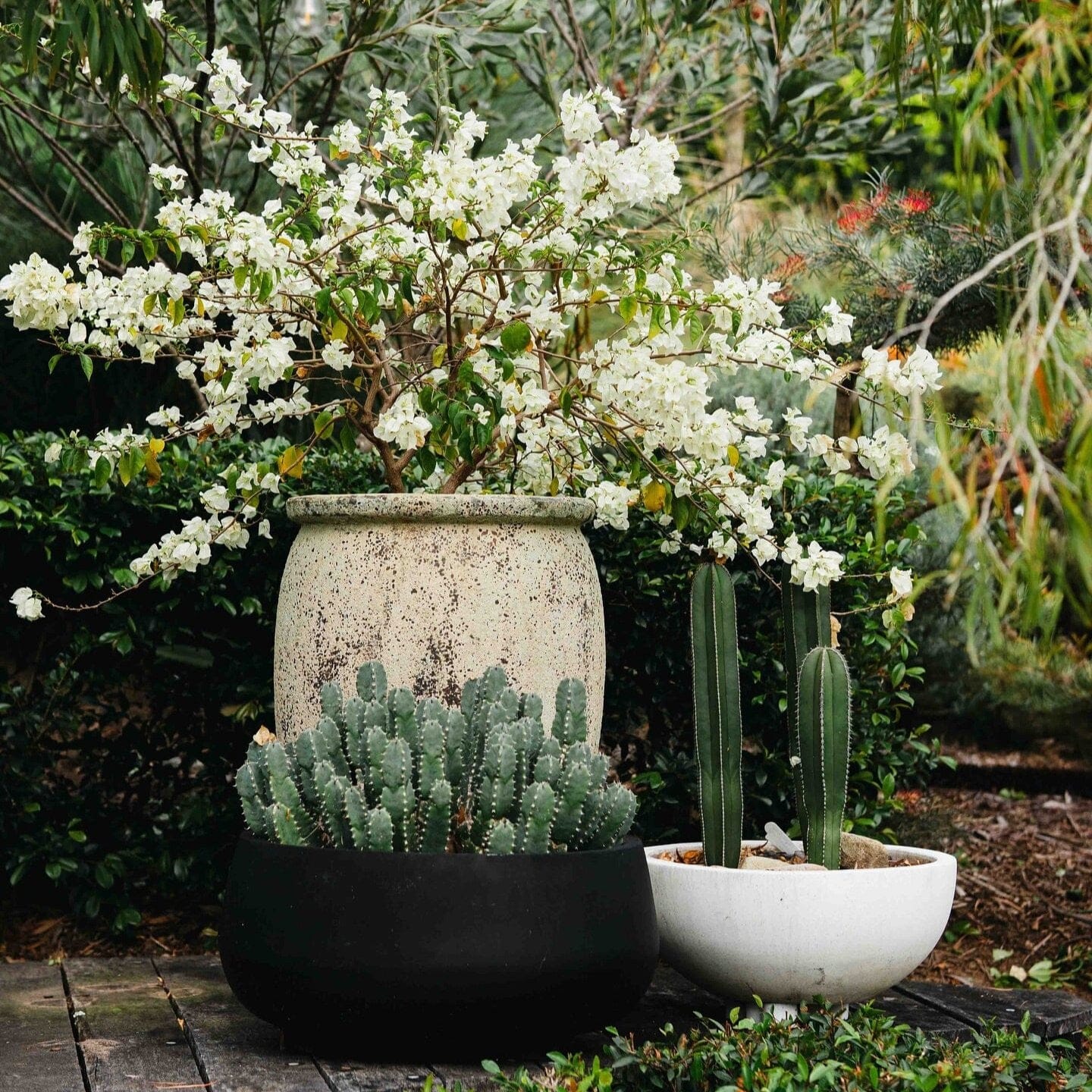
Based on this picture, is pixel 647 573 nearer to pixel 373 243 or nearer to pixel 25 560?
pixel 373 243

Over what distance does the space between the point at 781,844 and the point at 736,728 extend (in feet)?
0.99

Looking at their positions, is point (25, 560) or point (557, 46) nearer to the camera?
point (25, 560)

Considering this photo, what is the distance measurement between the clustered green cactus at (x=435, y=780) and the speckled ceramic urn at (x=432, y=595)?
186 millimetres

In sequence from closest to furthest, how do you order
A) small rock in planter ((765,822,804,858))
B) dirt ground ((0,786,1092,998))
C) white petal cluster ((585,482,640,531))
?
small rock in planter ((765,822,804,858)) → white petal cluster ((585,482,640,531)) → dirt ground ((0,786,1092,998))

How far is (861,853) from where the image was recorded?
10.2 feet

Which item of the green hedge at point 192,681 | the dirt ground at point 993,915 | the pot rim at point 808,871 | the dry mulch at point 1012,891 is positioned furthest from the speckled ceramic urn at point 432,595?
the dry mulch at point 1012,891

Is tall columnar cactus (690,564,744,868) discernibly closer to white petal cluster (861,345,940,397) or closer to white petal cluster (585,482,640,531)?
white petal cluster (585,482,640,531)

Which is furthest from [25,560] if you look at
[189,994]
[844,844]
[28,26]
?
[844,844]

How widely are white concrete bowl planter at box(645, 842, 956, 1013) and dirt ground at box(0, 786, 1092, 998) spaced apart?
1.37m

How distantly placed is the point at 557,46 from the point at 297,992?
4284 mm

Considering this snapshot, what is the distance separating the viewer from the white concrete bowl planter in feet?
9.04

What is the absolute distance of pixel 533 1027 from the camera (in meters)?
2.58

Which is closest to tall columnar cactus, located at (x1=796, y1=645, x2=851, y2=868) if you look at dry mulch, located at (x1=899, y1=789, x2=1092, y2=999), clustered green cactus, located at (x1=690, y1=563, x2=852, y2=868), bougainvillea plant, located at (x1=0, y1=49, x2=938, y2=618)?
clustered green cactus, located at (x1=690, y1=563, x2=852, y2=868)

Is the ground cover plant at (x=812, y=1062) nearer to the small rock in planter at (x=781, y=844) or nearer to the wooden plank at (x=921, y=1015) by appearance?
the wooden plank at (x=921, y=1015)
